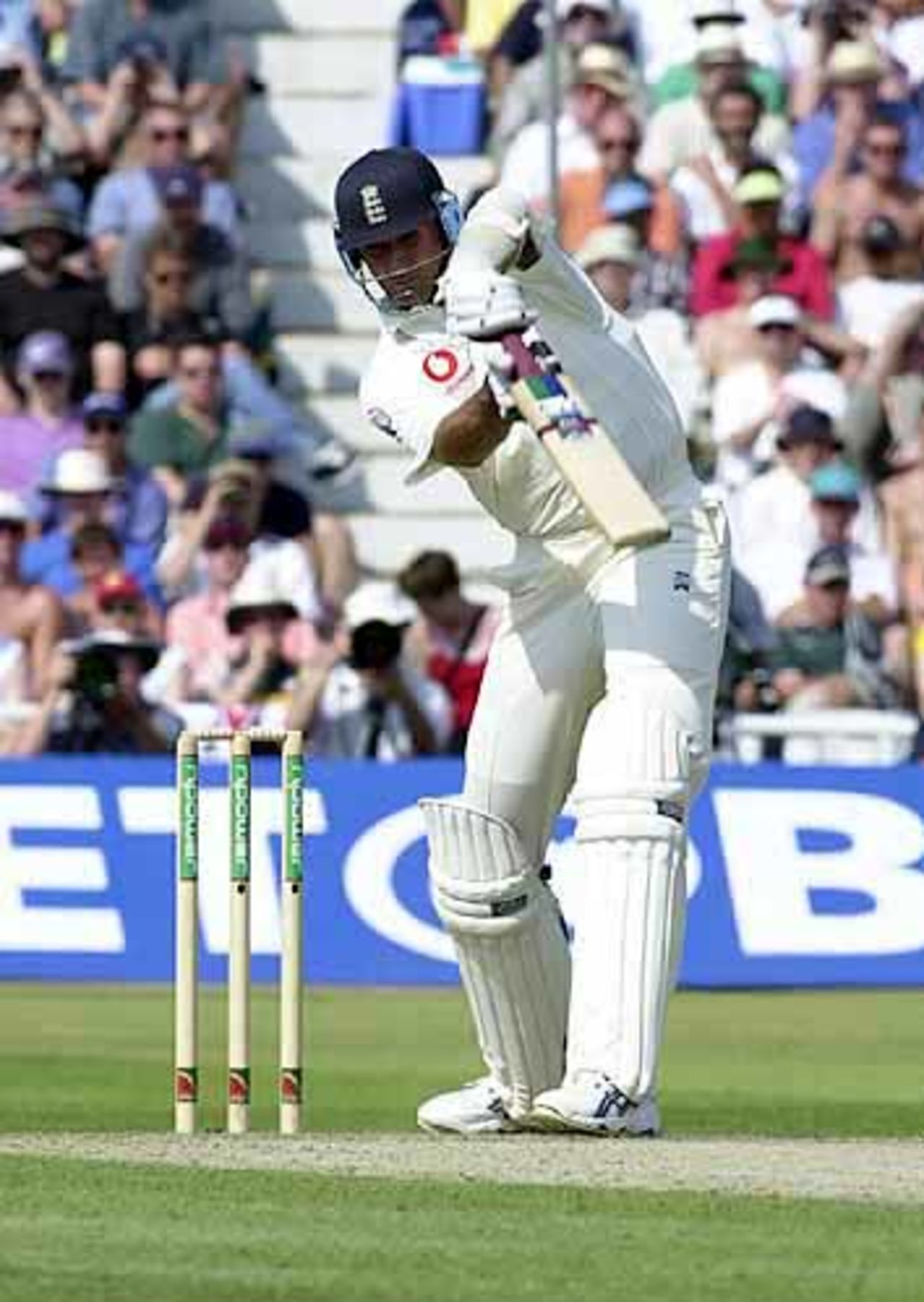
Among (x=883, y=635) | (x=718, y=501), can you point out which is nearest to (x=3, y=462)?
(x=883, y=635)

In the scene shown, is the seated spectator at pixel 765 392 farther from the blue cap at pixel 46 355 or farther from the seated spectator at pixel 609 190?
the blue cap at pixel 46 355

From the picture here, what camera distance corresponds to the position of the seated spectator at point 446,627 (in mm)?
16656

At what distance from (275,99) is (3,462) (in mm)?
2905

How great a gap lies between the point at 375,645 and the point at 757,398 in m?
2.83

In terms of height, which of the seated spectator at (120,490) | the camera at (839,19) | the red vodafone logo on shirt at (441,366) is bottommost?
the seated spectator at (120,490)

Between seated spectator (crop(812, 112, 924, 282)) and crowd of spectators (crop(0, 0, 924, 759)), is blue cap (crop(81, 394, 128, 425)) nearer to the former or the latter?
crowd of spectators (crop(0, 0, 924, 759))

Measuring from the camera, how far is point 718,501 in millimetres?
9148

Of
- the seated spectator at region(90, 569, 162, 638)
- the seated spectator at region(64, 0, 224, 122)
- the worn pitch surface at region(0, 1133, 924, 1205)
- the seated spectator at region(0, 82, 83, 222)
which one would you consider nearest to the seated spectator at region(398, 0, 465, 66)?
the seated spectator at region(64, 0, 224, 122)

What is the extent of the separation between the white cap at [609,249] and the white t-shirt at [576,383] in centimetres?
915

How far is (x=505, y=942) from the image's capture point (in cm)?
909

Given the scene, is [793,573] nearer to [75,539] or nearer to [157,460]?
[157,460]

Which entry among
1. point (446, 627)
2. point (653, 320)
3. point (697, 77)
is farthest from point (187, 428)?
point (697, 77)

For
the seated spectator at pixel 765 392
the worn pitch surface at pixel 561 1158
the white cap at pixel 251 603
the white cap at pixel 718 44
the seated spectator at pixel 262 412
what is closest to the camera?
the worn pitch surface at pixel 561 1158

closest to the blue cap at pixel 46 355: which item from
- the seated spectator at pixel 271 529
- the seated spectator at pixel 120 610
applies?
the seated spectator at pixel 271 529
